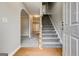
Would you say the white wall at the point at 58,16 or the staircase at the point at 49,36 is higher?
the white wall at the point at 58,16

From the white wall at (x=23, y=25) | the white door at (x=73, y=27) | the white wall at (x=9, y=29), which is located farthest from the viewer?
the white wall at (x=23, y=25)

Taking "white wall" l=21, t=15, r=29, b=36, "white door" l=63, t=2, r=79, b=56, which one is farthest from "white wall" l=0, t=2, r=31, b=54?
"white door" l=63, t=2, r=79, b=56

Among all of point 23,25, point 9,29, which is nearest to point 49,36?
point 23,25

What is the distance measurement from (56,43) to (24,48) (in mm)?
800

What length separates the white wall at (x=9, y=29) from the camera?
2144 millimetres

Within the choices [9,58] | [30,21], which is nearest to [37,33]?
[30,21]

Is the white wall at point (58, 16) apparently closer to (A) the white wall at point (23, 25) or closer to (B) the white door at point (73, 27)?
(B) the white door at point (73, 27)

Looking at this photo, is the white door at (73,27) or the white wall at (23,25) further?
the white wall at (23,25)

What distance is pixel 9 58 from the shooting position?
65cm

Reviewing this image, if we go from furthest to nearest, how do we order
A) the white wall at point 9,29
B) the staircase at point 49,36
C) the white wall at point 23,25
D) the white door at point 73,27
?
the white wall at point 23,25 < the staircase at point 49,36 < the white wall at point 9,29 < the white door at point 73,27

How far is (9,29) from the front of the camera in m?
2.51

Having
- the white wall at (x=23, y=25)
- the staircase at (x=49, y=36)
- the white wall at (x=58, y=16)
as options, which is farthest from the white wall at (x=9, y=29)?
the white wall at (x=58, y=16)

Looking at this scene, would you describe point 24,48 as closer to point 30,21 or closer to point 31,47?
point 31,47

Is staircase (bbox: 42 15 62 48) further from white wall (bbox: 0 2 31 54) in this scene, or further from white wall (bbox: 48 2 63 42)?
white wall (bbox: 0 2 31 54)
